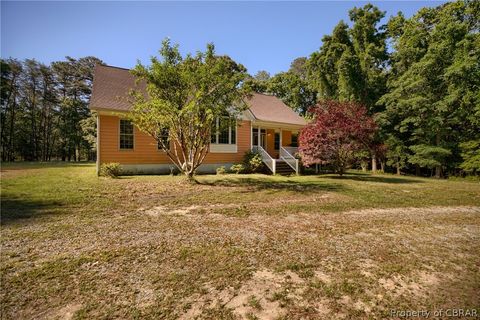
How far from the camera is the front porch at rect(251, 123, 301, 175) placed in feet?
54.5

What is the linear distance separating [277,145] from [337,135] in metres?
7.23

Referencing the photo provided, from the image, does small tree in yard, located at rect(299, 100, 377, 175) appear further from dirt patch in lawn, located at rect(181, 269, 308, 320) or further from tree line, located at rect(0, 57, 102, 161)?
tree line, located at rect(0, 57, 102, 161)

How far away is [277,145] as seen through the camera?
20.4m

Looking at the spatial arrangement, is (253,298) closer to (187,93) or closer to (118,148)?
(187,93)

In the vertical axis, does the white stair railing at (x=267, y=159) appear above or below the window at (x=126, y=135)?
below

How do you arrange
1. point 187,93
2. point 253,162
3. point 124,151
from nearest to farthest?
point 187,93 < point 124,151 < point 253,162

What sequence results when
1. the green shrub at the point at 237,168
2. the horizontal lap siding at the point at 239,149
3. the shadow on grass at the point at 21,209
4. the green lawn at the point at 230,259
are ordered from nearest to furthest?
the green lawn at the point at 230,259, the shadow on grass at the point at 21,209, the green shrub at the point at 237,168, the horizontal lap siding at the point at 239,149

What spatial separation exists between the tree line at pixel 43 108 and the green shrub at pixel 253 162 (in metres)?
25.7

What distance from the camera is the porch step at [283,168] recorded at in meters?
16.3

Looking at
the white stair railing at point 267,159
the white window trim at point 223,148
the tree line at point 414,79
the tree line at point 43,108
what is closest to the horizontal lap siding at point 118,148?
the white window trim at point 223,148

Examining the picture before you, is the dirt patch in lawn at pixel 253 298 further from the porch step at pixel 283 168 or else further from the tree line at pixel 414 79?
the tree line at pixel 414 79

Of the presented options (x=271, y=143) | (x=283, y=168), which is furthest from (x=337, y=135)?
(x=271, y=143)

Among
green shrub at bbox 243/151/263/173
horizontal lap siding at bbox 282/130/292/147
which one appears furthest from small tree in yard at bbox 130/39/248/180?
horizontal lap siding at bbox 282/130/292/147

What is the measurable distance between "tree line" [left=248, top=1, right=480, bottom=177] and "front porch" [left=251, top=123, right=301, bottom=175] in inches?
181
